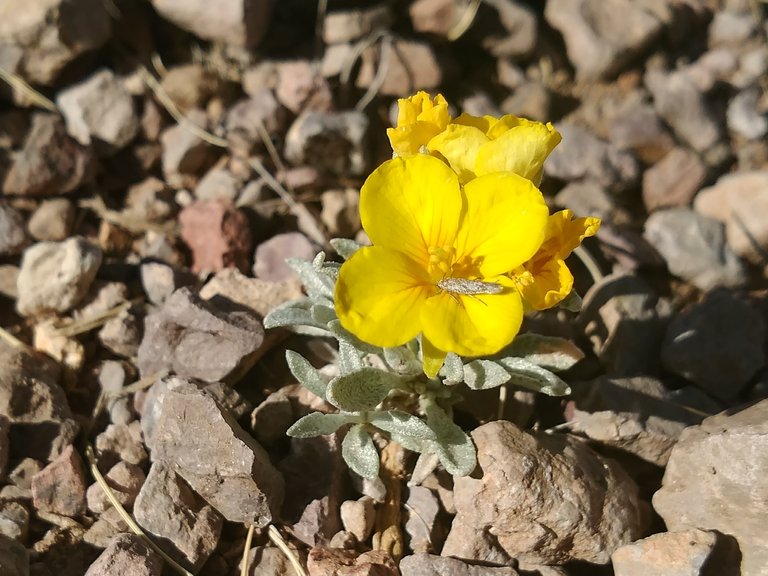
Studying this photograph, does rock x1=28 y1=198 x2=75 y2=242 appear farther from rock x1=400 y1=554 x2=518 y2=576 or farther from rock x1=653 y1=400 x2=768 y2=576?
rock x1=653 y1=400 x2=768 y2=576

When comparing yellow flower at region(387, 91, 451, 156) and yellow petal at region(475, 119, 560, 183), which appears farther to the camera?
yellow flower at region(387, 91, 451, 156)

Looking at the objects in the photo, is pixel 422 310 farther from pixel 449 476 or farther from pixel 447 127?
pixel 449 476

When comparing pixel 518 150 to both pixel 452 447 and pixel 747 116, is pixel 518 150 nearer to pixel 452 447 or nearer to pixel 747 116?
pixel 452 447

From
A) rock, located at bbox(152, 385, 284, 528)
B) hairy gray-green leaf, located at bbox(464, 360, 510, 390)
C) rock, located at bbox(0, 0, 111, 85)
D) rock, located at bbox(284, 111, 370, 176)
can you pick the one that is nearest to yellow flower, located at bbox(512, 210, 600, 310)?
hairy gray-green leaf, located at bbox(464, 360, 510, 390)

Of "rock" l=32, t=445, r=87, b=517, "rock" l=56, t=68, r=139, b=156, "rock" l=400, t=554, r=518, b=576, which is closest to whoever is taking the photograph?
"rock" l=400, t=554, r=518, b=576

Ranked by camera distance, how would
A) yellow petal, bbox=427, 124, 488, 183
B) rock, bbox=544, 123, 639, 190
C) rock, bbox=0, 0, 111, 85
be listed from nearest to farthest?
yellow petal, bbox=427, 124, 488, 183
rock, bbox=0, 0, 111, 85
rock, bbox=544, 123, 639, 190

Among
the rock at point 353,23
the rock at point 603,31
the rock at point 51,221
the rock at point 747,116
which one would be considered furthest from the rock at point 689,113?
the rock at point 51,221

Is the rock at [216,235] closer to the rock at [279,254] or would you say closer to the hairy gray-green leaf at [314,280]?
the rock at [279,254]
